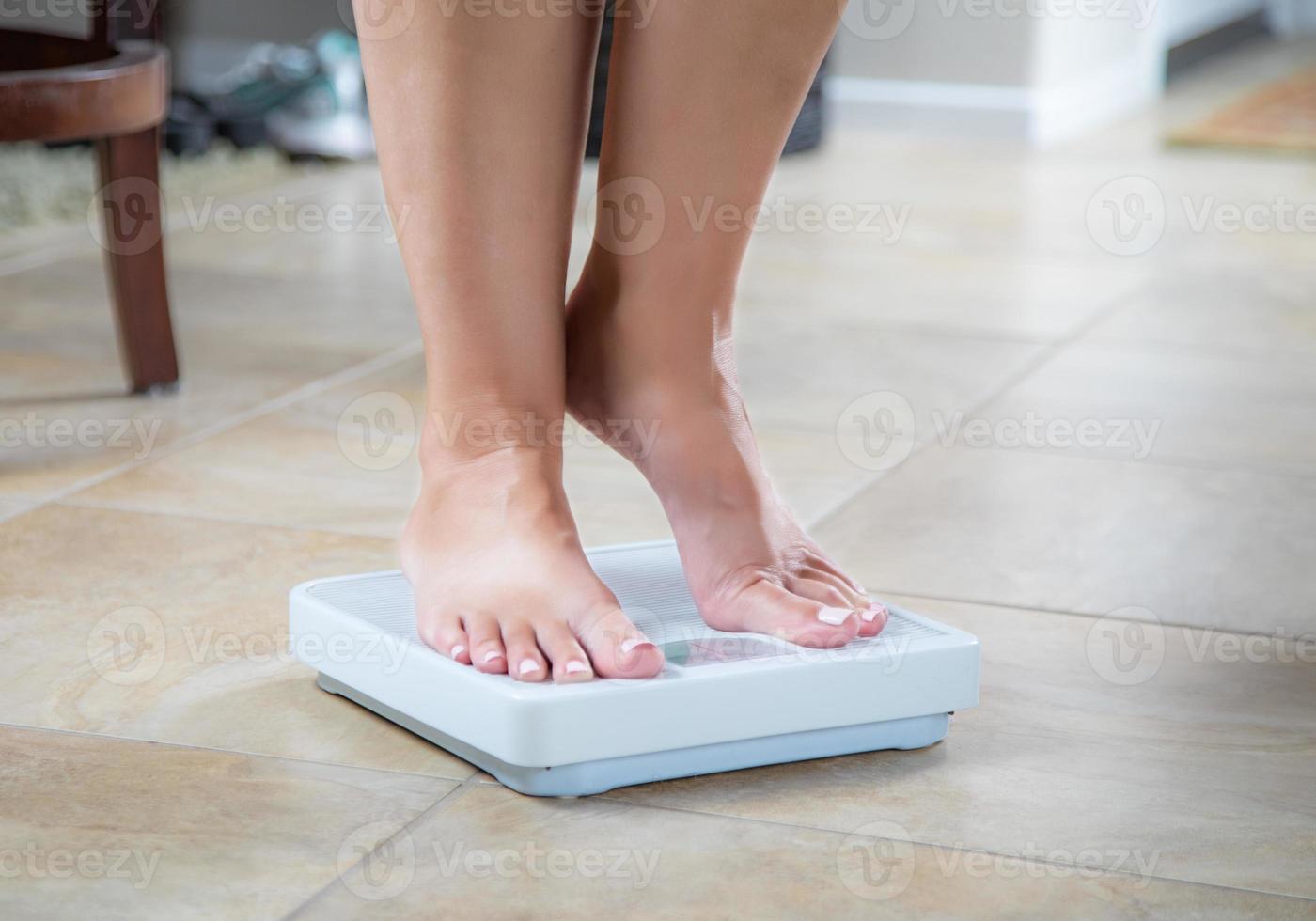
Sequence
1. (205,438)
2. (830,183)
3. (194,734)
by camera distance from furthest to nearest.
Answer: (830,183), (205,438), (194,734)

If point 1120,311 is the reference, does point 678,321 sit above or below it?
above

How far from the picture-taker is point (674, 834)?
83 centimetres

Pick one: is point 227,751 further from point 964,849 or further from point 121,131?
point 121,131

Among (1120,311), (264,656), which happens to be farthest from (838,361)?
(264,656)

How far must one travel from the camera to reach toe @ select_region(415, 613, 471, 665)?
90 cm

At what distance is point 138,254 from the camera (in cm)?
169

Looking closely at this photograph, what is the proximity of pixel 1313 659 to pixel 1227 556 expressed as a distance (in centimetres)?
21

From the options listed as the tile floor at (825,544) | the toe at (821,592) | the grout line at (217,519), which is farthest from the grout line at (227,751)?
the grout line at (217,519)

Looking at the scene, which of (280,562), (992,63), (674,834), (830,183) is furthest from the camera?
(992,63)

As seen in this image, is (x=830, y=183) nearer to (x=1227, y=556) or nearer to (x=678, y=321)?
(x=1227, y=556)

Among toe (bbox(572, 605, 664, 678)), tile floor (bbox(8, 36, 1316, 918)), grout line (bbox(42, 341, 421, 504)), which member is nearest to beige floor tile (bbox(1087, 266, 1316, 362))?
tile floor (bbox(8, 36, 1316, 918))

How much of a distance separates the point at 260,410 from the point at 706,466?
2.66 feet

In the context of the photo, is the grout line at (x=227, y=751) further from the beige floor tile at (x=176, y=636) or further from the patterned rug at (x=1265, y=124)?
the patterned rug at (x=1265, y=124)

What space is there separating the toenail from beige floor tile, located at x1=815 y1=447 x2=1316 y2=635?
11.6 inches
